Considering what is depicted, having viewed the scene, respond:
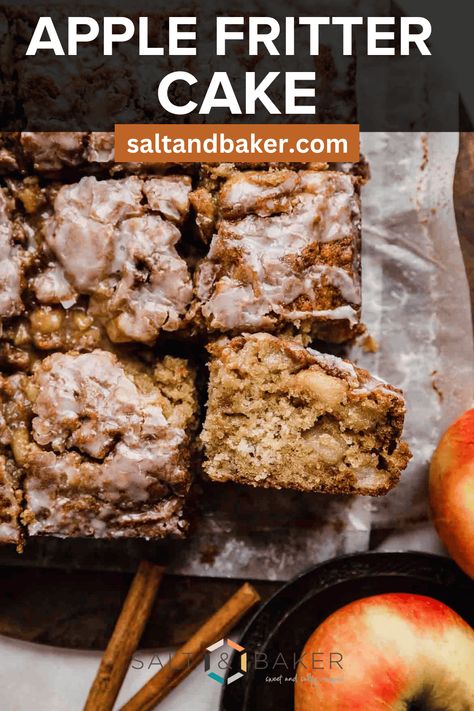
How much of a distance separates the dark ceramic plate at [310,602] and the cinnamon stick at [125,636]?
358mm

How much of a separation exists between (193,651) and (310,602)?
457mm

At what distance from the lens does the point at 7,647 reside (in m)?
2.97

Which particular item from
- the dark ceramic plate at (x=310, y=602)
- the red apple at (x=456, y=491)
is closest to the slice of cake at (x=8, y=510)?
the dark ceramic plate at (x=310, y=602)

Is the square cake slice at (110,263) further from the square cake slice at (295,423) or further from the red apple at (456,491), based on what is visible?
the red apple at (456,491)

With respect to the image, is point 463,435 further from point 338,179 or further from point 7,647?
point 7,647

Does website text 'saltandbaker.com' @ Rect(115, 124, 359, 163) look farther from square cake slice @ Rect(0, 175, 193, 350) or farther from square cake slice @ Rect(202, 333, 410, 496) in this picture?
square cake slice @ Rect(202, 333, 410, 496)

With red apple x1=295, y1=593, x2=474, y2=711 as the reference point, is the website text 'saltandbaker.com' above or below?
above

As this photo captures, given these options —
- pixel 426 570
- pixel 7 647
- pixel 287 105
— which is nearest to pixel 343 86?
pixel 287 105

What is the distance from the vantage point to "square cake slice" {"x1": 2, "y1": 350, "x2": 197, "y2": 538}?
2498 millimetres

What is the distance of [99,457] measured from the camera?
2.50 meters

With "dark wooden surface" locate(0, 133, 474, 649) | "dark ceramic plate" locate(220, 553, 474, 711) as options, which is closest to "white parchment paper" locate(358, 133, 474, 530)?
"dark wooden surface" locate(0, 133, 474, 649)

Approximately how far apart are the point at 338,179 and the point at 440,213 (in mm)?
563

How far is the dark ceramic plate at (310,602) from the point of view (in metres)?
2.76

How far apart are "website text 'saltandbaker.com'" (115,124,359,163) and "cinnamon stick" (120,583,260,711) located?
1.48 metres
